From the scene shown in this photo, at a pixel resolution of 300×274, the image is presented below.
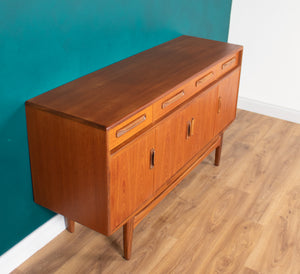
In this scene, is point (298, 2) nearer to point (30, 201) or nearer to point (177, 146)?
point (177, 146)

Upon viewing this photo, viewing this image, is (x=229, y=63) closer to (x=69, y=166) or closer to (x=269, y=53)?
(x=269, y=53)

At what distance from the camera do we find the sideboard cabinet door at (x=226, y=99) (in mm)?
3086

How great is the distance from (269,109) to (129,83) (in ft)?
7.41

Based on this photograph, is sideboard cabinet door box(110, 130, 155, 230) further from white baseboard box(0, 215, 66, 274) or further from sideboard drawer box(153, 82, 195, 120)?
white baseboard box(0, 215, 66, 274)

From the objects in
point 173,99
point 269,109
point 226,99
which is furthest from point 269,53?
point 173,99

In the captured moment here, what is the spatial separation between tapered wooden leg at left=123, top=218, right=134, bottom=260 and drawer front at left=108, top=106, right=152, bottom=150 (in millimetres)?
540

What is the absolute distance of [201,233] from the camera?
2730 millimetres

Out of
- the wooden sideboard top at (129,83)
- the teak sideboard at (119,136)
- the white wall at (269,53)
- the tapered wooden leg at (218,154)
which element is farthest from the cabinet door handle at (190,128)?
the white wall at (269,53)

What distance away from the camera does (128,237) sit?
2.46m

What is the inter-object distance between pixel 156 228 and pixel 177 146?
54 cm

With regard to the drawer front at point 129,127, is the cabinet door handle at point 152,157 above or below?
below

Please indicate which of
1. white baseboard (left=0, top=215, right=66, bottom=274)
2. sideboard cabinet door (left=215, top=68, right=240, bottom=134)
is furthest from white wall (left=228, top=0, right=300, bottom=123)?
white baseboard (left=0, top=215, right=66, bottom=274)

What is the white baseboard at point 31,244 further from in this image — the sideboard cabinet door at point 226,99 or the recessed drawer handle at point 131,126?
the sideboard cabinet door at point 226,99

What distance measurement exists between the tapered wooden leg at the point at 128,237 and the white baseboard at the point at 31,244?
1.48 ft
